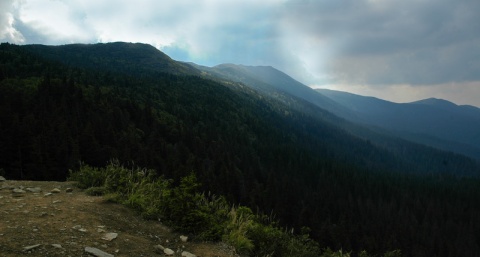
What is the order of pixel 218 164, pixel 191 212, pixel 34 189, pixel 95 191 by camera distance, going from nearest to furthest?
pixel 191 212 < pixel 34 189 < pixel 95 191 < pixel 218 164

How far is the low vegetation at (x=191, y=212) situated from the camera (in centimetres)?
967

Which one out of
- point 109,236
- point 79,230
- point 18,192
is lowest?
Answer: point 109,236

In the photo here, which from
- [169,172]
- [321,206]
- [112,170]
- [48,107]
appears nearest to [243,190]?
[169,172]

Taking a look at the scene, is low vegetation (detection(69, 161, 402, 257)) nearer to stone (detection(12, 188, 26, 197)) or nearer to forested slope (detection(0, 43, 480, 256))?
stone (detection(12, 188, 26, 197))

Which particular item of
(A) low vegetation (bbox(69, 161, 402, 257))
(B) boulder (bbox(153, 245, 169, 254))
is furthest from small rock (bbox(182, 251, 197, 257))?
(A) low vegetation (bbox(69, 161, 402, 257))

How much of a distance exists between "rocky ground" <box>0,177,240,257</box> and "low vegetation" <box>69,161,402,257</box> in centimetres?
37

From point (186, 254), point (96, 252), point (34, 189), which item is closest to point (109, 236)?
point (96, 252)

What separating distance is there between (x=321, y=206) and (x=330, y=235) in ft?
139

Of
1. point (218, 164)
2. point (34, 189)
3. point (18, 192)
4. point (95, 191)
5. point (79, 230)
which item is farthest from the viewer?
point (218, 164)

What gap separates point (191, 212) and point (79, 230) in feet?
10.1

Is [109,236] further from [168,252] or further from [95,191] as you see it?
[95,191]

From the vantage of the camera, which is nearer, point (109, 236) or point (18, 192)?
point (109, 236)

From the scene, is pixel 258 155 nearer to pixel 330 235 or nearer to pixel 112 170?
pixel 330 235

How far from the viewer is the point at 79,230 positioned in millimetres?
8195
